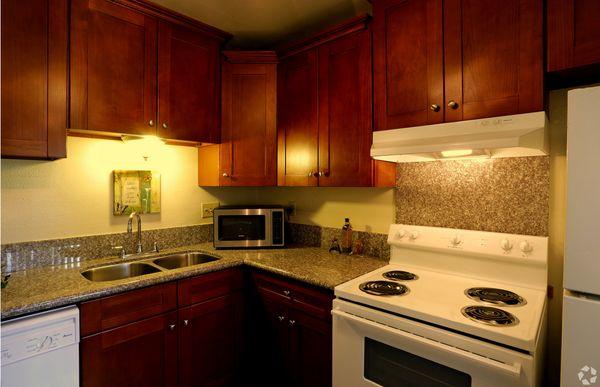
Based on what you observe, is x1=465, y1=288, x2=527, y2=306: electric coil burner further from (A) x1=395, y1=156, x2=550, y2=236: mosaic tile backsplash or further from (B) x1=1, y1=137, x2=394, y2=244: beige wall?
(B) x1=1, y1=137, x2=394, y2=244: beige wall

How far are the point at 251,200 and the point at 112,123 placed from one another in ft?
4.52

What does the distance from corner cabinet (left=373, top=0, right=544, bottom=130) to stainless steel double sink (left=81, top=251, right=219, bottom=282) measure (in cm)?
155

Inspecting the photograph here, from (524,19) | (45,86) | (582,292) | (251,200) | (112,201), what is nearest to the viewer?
(582,292)

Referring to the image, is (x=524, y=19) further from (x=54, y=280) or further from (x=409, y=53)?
(x=54, y=280)

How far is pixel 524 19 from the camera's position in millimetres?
1354

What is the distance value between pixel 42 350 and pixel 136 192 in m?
1.13

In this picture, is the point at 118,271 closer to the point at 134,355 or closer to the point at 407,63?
the point at 134,355

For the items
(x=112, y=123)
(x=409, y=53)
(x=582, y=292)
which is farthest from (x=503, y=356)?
(x=112, y=123)

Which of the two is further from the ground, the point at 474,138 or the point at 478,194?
the point at 474,138

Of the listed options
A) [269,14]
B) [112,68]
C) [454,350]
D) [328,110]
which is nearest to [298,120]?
[328,110]

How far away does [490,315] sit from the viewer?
1248mm

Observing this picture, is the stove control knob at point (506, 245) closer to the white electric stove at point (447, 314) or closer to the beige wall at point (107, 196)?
the white electric stove at point (447, 314)

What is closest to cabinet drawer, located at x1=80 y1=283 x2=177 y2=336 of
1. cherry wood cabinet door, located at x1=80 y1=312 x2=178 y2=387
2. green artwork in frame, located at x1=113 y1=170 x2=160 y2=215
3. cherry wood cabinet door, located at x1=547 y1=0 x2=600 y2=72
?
cherry wood cabinet door, located at x1=80 y1=312 x2=178 y2=387

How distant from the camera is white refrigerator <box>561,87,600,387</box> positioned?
39.8 inches
